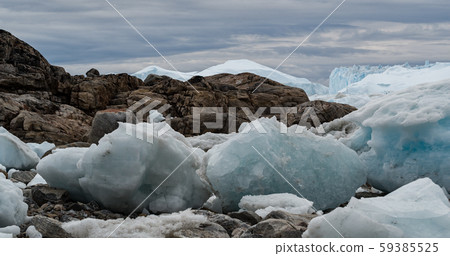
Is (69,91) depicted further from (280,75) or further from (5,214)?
(280,75)

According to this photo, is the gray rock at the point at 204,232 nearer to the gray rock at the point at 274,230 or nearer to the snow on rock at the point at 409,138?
the gray rock at the point at 274,230

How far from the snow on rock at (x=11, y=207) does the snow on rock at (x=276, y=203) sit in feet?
9.73

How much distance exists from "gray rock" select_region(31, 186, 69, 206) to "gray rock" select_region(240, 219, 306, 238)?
11.3 ft

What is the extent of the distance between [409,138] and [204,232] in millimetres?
4974

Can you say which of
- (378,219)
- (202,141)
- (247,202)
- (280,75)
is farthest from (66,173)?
(280,75)

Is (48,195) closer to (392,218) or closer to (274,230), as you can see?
Answer: (274,230)

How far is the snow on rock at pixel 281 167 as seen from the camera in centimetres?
848

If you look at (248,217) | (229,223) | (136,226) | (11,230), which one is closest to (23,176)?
(11,230)

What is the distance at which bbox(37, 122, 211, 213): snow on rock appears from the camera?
7.97m

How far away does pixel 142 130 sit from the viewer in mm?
8305

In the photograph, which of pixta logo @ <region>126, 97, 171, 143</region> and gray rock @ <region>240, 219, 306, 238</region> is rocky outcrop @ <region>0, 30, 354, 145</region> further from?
gray rock @ <region>240, 219, 306, 238</region>

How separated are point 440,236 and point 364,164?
13.2ft

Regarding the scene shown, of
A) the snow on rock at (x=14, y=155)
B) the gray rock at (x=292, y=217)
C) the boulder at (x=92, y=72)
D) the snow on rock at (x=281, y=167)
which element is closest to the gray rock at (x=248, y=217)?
the gray rock at (x=292, y=217)

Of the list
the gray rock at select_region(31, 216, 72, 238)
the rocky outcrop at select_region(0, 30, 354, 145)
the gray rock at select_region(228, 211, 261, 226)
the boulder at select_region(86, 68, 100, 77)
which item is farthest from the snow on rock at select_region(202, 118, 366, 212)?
the boulder at select_region(86, 68, 100, 77)
